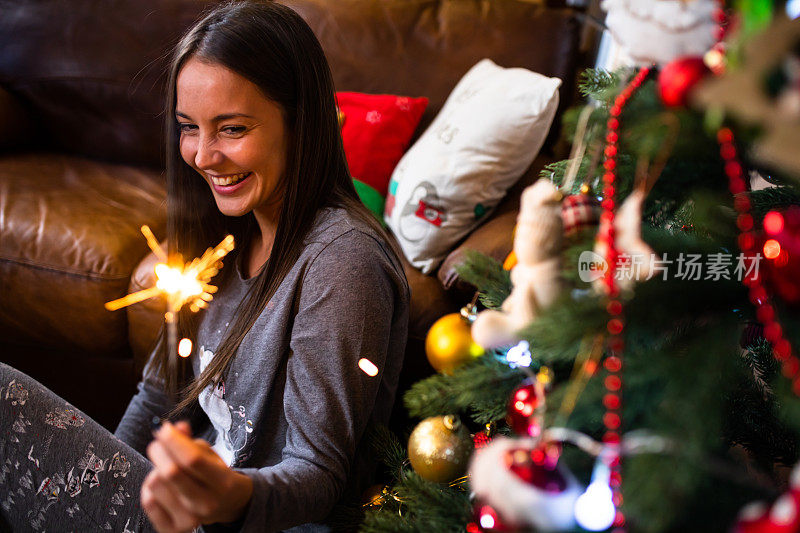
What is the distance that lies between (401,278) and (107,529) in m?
0.56

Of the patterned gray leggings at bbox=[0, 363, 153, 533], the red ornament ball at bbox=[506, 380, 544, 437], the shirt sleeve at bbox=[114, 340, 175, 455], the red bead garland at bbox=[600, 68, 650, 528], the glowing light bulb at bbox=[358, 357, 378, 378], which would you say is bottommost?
the shirt sleeve at bbox=[114, 340, 175, 455]

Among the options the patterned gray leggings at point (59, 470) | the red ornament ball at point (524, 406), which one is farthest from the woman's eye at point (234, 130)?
the red ornament ball at point (524, 406)

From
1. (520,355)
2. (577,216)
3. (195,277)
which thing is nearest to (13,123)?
(195,277)

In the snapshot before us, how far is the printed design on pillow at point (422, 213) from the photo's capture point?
1.57 metres

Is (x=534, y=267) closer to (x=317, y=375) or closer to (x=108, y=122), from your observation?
(x=317, y=375)

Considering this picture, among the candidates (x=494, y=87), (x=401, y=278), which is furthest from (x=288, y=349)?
(x=494, y=87)

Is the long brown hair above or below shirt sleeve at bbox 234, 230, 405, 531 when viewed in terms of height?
above

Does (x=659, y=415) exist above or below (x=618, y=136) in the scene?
below

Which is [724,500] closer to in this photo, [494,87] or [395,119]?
[494,87]

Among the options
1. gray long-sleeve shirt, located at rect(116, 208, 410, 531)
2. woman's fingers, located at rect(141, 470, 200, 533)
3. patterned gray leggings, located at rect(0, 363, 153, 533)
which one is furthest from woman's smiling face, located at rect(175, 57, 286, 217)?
woman's fingers, located at rect(141, 470, 200, 533)

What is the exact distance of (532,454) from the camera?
443 millimetres

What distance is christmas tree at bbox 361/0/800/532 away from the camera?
40cm

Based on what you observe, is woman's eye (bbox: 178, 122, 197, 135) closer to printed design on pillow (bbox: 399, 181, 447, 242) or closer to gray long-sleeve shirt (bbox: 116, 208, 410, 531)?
gray long-sleeve shirt (bbox: 116, 208, 410, 531)

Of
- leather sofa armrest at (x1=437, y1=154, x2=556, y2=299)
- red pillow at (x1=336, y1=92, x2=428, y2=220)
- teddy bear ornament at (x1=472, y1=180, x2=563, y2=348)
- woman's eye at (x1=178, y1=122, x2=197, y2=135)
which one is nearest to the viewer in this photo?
teddy bear ornament at (x1=472, y1=180, x2=563, y2=348)
